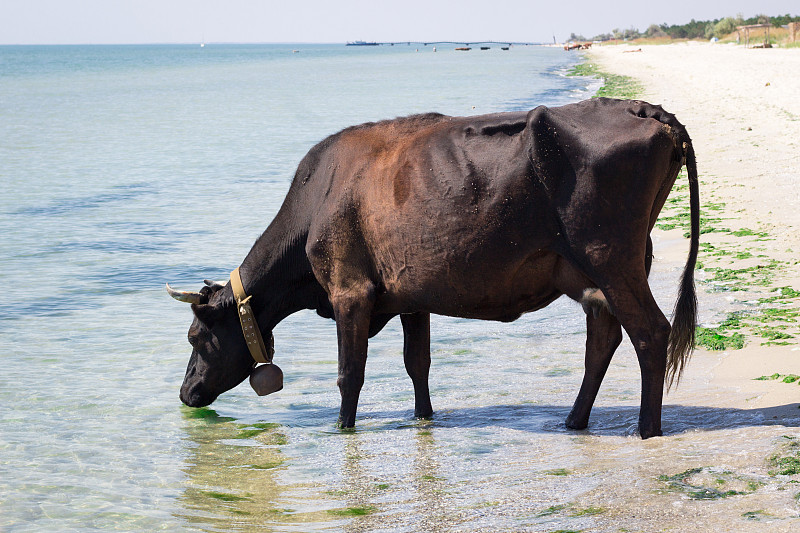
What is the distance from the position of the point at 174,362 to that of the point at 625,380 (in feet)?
13.4

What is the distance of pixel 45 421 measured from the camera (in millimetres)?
6891

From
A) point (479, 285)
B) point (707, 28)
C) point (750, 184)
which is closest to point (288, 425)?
point (479, 285)

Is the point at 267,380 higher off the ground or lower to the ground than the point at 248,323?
lower

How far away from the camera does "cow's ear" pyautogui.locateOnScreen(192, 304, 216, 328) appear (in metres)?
6.55

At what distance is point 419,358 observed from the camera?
659cm

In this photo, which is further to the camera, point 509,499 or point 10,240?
point 10,240

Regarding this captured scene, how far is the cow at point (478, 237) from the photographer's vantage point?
5336 millimetres

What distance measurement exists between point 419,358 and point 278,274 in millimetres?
1167

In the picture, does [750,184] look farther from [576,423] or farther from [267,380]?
[267,380]

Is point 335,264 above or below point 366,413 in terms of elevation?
above

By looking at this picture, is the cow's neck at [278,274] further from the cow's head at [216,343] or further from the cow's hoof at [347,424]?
the cow's hoof at [347,424]

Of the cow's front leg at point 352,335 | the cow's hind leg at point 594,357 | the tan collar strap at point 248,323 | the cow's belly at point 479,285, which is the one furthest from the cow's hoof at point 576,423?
the tan collar strap at point 248,323

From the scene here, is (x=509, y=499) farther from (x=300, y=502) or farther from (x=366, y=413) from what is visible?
(x=366, y=413)

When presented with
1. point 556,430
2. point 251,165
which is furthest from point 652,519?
point 251,165
